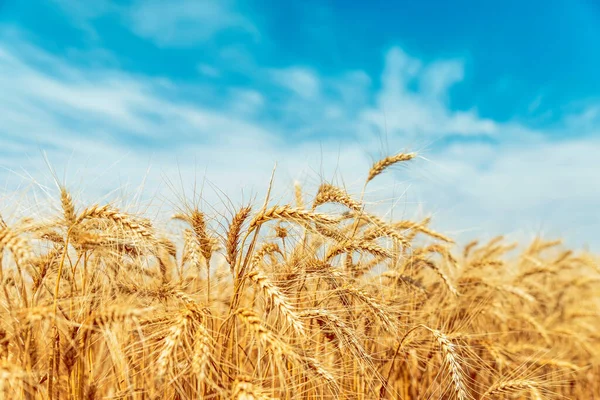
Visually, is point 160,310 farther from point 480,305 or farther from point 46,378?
point 480,305

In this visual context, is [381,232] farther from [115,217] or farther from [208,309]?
[115,217]

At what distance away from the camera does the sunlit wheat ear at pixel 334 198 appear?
298 cm

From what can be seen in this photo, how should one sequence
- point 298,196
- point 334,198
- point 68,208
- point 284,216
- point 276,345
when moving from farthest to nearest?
point 298,196, point 334,198, point 284,216, point 68,208, point 276,345

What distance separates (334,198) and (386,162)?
0.81 meters

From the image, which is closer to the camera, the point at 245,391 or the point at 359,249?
the point at 245,391

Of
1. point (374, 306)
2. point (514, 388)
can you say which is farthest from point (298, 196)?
point (514, 388)

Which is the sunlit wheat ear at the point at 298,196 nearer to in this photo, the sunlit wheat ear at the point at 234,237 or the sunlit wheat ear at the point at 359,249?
the sunlit wheat ear at the point at 359,249

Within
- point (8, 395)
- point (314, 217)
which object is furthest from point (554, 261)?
point (8, 395)

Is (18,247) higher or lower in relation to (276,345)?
higher

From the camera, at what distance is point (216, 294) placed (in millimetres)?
3594

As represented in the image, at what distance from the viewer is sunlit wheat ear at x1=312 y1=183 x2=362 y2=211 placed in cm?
298

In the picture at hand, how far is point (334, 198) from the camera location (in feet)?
9.96

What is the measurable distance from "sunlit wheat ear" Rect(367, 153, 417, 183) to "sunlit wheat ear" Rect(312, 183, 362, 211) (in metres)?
0.58

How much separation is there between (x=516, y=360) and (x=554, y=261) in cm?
296
